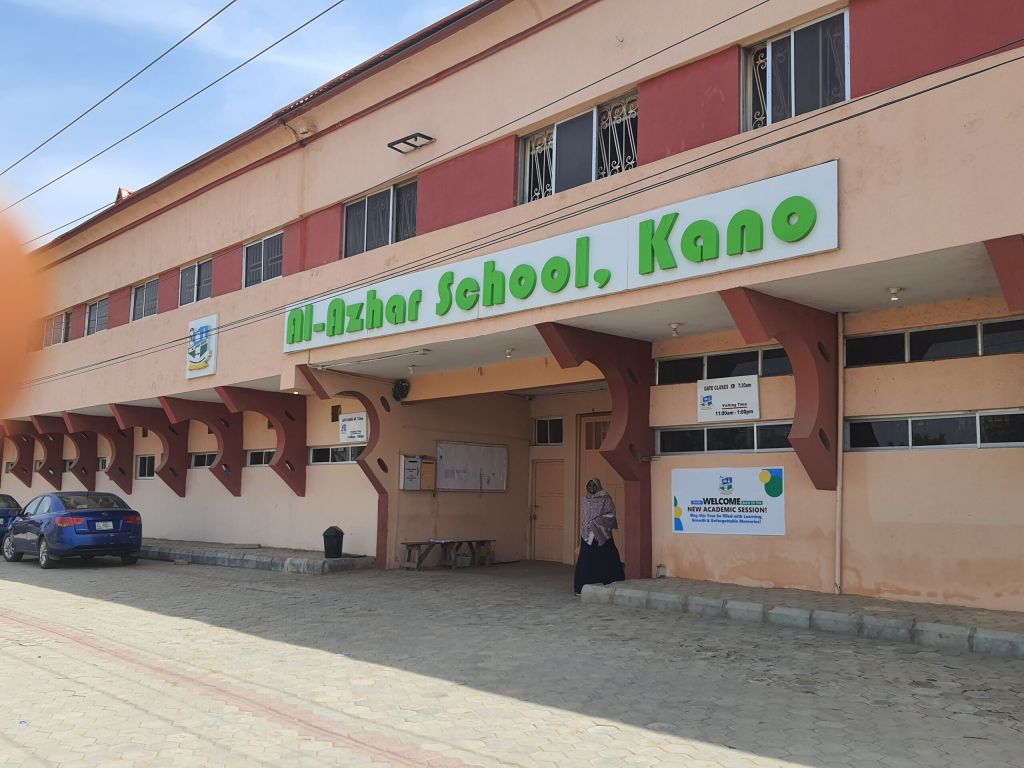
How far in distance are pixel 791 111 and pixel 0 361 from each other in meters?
27.9

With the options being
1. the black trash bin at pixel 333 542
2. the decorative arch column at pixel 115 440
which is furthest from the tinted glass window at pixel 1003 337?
the decorative arch column at pixel 115 440

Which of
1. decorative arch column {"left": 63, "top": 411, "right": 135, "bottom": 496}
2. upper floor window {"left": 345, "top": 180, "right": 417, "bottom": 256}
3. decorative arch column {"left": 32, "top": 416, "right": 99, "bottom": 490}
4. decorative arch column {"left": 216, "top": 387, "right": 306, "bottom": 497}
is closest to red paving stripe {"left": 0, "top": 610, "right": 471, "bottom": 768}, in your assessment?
upper floor window {"left": 345, "top": 180, "right": 417, "bottom": 256}

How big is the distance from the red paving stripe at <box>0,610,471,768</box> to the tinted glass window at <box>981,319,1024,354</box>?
25.5 ft

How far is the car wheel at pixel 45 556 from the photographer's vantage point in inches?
708

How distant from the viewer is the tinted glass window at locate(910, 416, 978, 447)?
9977mm

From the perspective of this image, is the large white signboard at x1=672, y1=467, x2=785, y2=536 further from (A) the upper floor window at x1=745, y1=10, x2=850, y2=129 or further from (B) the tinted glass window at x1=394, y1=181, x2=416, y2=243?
(B) the tinted glass window at x1=394, y1=181, x2=416, y2=243

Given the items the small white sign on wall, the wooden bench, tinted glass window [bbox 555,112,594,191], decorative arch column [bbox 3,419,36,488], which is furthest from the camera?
decorative arch column [bbox 3,419,36,488]

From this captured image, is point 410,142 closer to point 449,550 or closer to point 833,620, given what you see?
point 449,550

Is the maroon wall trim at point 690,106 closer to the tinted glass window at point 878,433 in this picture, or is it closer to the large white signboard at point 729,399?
the large white signboard at point 729,399

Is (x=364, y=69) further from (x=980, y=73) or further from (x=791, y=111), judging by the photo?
(x=980, y=73)

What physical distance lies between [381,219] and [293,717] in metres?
10.8

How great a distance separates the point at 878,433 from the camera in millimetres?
10742

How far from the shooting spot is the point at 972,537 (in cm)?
973

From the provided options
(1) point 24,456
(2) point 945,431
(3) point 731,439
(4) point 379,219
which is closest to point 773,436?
(3) point 731,439
